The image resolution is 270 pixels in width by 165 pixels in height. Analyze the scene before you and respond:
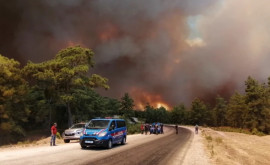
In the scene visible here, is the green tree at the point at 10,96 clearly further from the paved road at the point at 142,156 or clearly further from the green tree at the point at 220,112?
the green tree at the point at 220,112

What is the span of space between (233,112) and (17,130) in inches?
3318

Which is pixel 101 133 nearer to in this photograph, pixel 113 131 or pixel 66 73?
pixel 113 131

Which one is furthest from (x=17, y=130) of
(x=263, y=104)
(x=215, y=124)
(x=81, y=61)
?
(x=215, y=124)

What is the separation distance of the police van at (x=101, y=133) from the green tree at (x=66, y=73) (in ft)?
72.3

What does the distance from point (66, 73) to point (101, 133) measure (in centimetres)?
2473

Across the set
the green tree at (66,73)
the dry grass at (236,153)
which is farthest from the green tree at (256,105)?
the green tree at (66,73)

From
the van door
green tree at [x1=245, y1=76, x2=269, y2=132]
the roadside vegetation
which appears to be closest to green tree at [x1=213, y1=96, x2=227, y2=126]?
green tree at [x1=245, y1=76, x2=269, y2=132]

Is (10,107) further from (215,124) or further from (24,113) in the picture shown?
(215,124)

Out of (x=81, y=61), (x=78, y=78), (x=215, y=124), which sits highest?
(x=81, y=61)

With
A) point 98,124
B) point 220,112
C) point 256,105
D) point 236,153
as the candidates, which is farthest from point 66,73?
point 220,112

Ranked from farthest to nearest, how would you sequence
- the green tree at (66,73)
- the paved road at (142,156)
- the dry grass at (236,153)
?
1. the green tree at (66,73)
2. the dry grass at (236,153)
3. the paved road at (142,156)

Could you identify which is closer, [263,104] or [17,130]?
[17,130]

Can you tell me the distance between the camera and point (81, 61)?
144ft

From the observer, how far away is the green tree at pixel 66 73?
41438 mm
